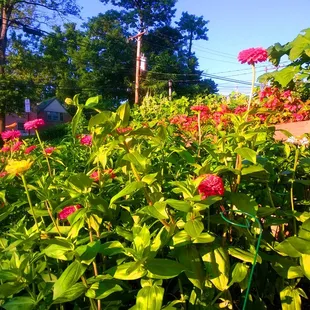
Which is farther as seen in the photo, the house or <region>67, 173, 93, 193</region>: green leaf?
the house

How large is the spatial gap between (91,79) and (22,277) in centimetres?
3243

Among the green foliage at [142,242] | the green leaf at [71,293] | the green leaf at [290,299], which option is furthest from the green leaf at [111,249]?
the green leaf at [290,299]

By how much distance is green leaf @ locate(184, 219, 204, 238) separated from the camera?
42.5 inches

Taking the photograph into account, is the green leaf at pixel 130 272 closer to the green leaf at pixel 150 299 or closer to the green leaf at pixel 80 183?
the green leaf at pixel 150 299

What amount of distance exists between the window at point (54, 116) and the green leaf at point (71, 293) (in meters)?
41.2

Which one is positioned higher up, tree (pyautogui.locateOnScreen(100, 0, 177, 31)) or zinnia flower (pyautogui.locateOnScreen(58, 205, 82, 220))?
tree (pyautogui.locateOnScreen(100, 0, 177, 31))

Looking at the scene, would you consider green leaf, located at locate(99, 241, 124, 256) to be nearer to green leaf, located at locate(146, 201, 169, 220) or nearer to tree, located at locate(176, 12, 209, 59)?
green leaf, located at locate(146, 201, 169, 220)

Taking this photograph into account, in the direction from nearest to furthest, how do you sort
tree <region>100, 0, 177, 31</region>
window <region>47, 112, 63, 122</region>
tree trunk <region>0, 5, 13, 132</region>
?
tree trunk <region>0, 5, 13, 132</region>, tree <region>100, 0, 177, 31</region>, window <region>47, 112, 63, 122</region>

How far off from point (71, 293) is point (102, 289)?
9cm

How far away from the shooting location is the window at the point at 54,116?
4094 centimetres

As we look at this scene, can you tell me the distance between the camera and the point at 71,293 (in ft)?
3.48

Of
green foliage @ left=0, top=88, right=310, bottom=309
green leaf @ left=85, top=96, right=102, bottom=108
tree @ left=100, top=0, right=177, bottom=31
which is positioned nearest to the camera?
green foliage @ left=0, top=88, right=310, bottom=309

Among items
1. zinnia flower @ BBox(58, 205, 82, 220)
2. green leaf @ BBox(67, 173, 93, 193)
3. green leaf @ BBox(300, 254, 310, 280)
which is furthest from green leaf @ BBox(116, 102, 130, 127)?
green leaf @ BBox(300, 254, 310, 280)

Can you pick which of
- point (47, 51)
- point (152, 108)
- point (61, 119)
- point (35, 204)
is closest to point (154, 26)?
point (47, 51)
